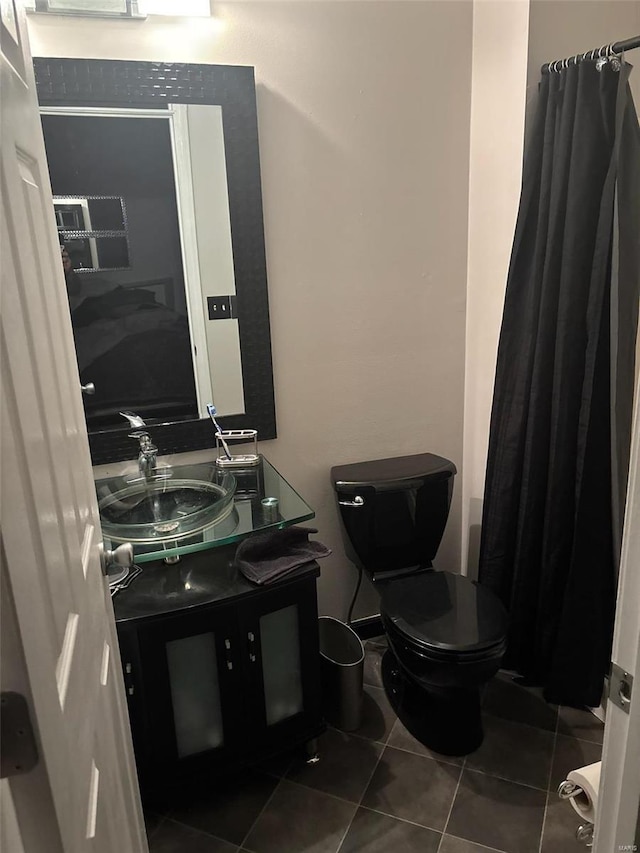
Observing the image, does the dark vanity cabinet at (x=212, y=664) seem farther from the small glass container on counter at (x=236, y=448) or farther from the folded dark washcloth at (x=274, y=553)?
the small glass container on counter at (x=236, y=448)

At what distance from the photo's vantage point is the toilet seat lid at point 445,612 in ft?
5.67

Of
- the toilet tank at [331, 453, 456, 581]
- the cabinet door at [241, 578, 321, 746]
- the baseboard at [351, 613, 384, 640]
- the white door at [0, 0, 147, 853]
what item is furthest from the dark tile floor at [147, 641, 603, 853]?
the white door at [0, 0, 147, 853]

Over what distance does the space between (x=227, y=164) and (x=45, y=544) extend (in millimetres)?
1411

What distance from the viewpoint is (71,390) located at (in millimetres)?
1039

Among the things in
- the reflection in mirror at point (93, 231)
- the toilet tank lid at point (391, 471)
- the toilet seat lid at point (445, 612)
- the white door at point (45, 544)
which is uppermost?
the reflection in mirror at point (93, 231)

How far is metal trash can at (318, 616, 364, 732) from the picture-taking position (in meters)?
1.93

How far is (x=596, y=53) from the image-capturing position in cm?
166

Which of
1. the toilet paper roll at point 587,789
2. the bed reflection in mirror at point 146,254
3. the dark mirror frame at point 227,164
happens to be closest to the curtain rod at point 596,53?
the dark mirror frame at point 227,164

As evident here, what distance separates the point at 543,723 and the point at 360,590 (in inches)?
29.7

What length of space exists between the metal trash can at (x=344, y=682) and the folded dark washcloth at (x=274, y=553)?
0.46 metres

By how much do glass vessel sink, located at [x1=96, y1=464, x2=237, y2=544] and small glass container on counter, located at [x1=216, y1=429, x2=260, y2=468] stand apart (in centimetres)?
6

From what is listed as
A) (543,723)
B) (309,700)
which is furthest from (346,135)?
(543,723)

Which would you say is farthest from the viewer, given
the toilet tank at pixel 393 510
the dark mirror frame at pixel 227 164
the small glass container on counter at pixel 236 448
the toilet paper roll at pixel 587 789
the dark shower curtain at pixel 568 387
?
the toilet tank at pixel 393 510

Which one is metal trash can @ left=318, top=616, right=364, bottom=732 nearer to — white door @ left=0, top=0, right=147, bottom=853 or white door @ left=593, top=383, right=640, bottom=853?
white door @ left=0, top=0, right=147, bottom=853
